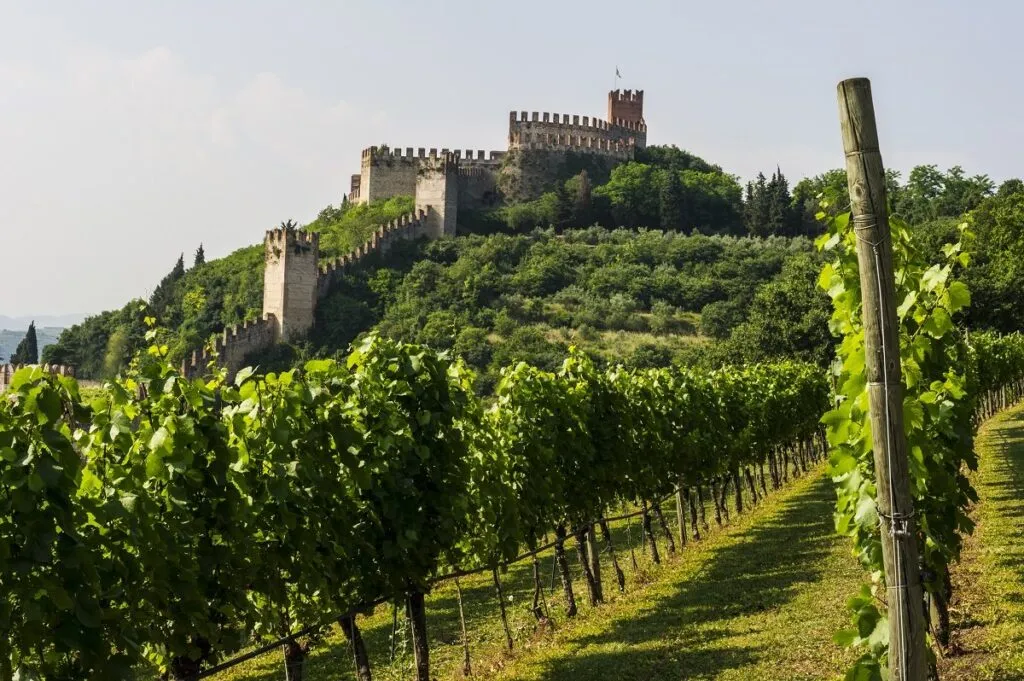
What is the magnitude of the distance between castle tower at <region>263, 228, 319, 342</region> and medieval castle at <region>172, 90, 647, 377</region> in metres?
→ 0.06

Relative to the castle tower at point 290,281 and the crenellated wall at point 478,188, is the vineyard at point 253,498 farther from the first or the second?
the crenellated wall at point 478,188

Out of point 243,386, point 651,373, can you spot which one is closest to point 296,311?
point 651,373

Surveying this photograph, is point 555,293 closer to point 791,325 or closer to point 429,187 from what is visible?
point 429,187

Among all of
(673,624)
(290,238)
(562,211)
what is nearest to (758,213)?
(562,211)

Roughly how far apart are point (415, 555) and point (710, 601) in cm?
466

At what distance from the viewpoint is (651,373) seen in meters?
19.4

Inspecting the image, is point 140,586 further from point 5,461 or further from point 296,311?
point 296,311

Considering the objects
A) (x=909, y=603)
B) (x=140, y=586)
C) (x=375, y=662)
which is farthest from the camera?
(x=375, y=662)

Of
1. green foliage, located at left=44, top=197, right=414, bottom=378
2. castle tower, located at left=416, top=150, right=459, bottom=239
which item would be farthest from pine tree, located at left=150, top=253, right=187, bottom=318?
castle tower, located at left=416, top=150, right=459, bottom=239

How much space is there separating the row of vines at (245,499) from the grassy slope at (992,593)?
4.16 m

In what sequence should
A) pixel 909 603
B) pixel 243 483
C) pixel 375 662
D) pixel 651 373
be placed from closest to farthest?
pixel 909 603
pixel 243 483
pixel 375 662
pixel 651 373

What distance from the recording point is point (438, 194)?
80.1 m

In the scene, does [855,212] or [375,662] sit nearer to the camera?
[855,212]

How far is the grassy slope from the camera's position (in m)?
8.05
